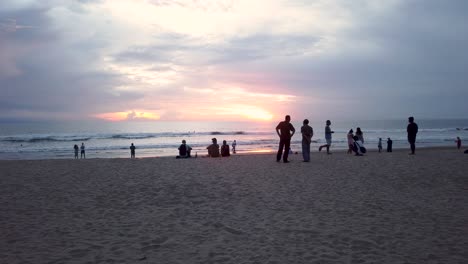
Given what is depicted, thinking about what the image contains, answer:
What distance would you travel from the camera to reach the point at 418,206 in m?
7.54

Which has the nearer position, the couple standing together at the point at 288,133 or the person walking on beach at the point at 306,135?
the couple standing together at the point at 288,133

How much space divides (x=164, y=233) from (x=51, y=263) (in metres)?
1.73

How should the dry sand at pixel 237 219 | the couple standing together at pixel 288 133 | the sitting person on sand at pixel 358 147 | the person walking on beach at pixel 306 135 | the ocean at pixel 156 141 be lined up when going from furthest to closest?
the ocean at pixel 156 141, the sitting person on sand at pixel 358 147, the person walking on beach at pixel 306 135, the couple standing together at pixel 288 133, the dry sand at pixel 237 219

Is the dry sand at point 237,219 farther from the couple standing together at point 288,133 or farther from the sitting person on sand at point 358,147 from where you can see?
the sitting person on sand at point 358,147

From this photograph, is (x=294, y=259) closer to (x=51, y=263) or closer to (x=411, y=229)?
(x=411, y=229)

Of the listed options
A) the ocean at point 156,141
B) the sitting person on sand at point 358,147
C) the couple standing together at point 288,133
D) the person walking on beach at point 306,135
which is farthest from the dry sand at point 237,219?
the ocean at point 156,141

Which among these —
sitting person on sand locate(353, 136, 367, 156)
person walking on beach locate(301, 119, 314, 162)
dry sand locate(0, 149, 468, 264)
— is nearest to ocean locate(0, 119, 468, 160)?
sitting person on sand locate(353, 136, 367, 156)

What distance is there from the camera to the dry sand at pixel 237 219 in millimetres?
4750

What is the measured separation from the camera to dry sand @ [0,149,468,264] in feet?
15.6

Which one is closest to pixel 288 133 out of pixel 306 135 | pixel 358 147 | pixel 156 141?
pixel 306 135

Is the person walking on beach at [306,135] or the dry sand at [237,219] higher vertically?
the person walking on beach at [306,135]

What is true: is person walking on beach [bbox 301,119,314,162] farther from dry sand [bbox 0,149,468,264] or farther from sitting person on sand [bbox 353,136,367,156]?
sitting person on sand [bbox 353,136,367,156]

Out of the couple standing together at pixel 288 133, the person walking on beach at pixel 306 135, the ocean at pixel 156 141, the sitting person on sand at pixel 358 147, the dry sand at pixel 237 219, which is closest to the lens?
the dry sand at pixel 237 219

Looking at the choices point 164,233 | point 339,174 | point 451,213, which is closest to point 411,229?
point 451,213
